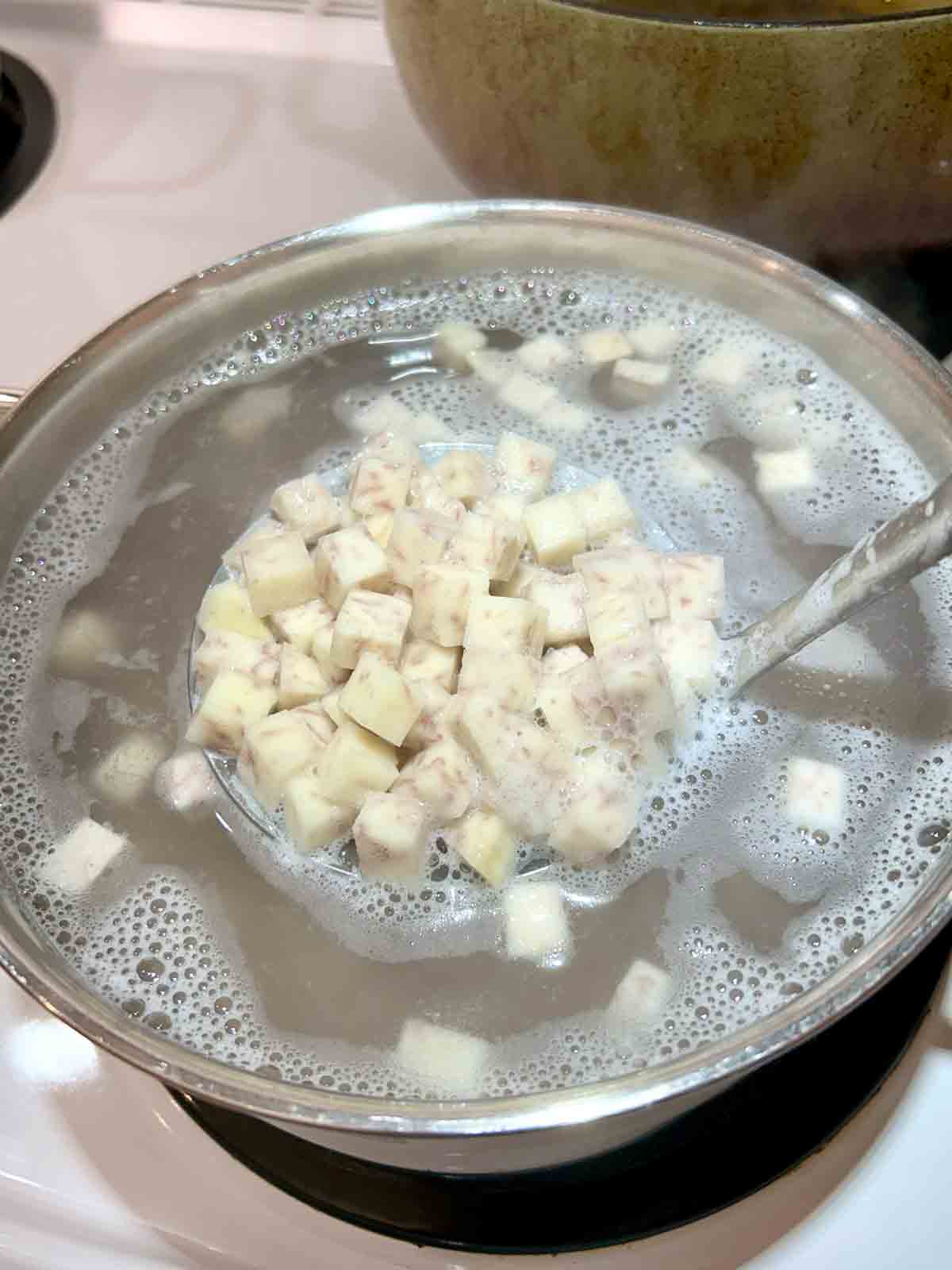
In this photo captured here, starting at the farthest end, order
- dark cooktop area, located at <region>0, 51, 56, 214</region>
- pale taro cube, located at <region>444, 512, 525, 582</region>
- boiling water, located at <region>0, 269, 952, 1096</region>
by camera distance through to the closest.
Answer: dark cooktop area, located at <region>0, 51, 56, 214</region>, pale taro cube, located at <region>444, 512, 525, 582</region>, boiling water, located at <region>0, 269, 952, 1096</region>

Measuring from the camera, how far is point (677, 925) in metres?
0.60

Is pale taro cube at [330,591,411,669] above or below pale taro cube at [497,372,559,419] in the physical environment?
below

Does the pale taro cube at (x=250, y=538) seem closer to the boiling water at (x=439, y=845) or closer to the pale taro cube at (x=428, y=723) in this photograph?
the boiling water at (x=439, y=845)

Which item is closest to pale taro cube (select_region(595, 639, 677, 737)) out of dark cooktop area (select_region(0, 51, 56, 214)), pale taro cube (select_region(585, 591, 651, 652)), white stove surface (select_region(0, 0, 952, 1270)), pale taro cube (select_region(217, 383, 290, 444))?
pale taro cube (select_region(585, 591, 651, 652))

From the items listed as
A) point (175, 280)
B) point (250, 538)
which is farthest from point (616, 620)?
point (175, 280)

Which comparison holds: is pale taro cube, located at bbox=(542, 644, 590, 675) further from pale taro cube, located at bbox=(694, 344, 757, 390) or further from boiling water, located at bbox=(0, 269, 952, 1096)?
pale taro cube, located at bbox=(694, 344, 757, 390)

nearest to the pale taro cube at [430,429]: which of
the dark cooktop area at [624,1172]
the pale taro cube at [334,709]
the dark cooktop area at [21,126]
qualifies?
the pale taro cube at [334,709]

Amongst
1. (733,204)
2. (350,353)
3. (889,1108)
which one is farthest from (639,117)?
(889,1108)

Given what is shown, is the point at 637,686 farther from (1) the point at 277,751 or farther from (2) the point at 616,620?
Answer: (1) the point at 277,751

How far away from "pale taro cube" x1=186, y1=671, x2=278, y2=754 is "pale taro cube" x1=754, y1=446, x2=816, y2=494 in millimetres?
341

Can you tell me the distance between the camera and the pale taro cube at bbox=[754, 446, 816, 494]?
2.48 ft

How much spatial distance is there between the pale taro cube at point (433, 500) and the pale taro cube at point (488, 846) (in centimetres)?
20

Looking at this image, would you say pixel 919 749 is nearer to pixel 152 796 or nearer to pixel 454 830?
pixel 454 830

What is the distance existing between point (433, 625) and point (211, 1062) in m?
0.27
